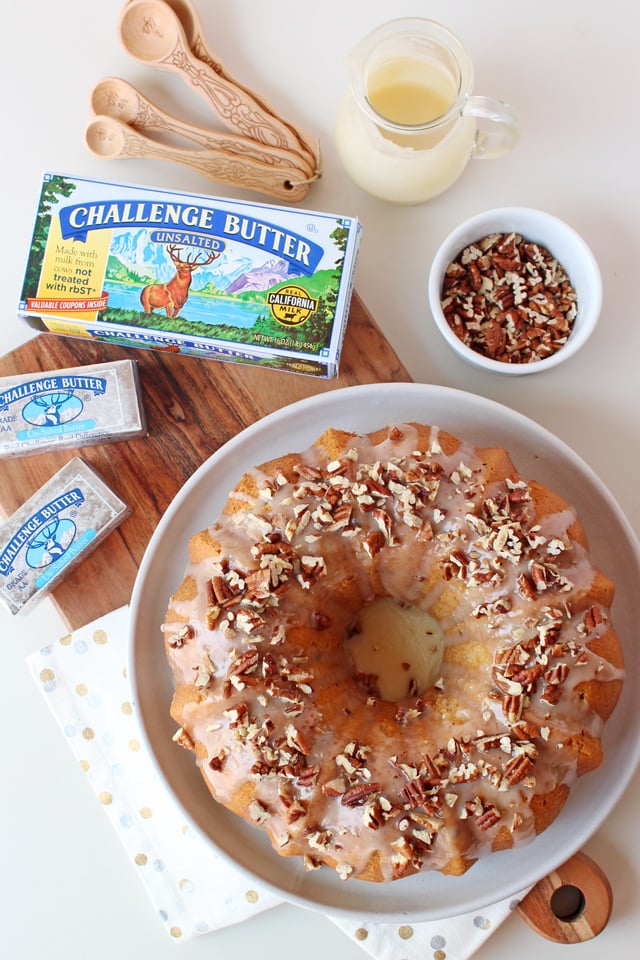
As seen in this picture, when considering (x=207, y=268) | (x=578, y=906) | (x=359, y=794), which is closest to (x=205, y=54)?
(x=207, y=268)

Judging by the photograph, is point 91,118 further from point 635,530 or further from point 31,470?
point 635,530

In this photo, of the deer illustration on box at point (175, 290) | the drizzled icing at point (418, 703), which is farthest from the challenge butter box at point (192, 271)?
the drizzled icing at point (418, 703)

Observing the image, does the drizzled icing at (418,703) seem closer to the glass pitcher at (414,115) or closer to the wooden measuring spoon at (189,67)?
the glass pitcher at (414,115)

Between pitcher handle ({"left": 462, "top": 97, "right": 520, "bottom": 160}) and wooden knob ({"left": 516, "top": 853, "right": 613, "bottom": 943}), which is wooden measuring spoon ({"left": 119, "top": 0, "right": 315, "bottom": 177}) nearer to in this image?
pitcher handle ({"left": 462, "top": 97, "right": 520, "bottom": 160})

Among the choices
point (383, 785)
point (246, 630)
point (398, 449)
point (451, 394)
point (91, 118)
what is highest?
point (91, 118)

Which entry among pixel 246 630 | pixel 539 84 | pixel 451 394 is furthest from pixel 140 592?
pixel 539 84

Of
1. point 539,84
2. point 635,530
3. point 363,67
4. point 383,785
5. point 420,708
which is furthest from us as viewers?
point 539,84
